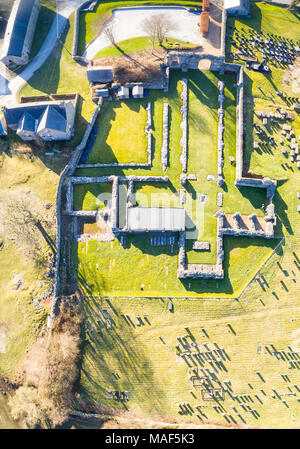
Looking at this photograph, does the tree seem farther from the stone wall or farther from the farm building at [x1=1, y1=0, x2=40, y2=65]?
the farm building at [x1=1, y1=0, x2=40, y2=65]

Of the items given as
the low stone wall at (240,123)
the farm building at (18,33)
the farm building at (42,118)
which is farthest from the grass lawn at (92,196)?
the farm building at (18,33)

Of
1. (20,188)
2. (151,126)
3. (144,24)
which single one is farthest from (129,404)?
(144,24)

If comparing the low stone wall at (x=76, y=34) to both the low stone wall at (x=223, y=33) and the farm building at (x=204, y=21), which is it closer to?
the farm building at (x=204, y=21)

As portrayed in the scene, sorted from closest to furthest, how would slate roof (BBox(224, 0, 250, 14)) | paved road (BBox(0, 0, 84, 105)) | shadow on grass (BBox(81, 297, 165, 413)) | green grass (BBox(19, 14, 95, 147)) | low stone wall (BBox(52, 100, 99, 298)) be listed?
shadow on grass (BBox(81, 297, 165, 413)) → low stone wall (BBox(52, 100, 99, 298)) → slate roof (BBox(224, 0, 250, 14)) → green grass (BBox(19, 14, 95, 147)) → paved road (BBox(0, 0, 84, 105))

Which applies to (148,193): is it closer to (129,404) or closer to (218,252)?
(218,252)

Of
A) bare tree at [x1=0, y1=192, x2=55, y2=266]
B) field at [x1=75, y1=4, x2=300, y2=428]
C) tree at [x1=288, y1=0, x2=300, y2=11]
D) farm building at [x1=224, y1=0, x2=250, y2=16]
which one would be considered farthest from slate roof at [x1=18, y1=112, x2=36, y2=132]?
tree at [x1=288, y1=0, x2=300, y2=11]
